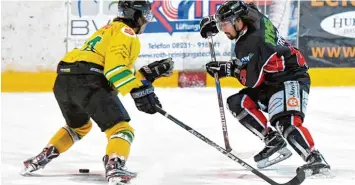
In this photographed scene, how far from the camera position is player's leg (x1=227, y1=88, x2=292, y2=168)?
4570 mm

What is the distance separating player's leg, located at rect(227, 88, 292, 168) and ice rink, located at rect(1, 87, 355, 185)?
0.08m

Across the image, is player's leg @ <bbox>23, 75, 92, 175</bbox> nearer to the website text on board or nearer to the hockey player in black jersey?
the hockey player in black jersey

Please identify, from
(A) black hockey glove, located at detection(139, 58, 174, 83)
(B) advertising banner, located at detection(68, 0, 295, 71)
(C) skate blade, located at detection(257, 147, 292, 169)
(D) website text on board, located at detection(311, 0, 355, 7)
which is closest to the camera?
(A) black hockey glove, located at detection(139, 58, 174, 83)

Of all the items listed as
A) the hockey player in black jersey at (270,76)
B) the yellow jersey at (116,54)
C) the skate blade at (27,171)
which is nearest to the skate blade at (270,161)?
the hockey player in black jersey at (270,76)

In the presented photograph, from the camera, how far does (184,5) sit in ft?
26.0

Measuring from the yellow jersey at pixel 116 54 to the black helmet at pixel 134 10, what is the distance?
0.21 ft

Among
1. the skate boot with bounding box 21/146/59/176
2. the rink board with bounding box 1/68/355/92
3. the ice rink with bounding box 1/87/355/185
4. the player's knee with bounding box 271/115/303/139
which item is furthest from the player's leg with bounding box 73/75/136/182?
the rink board with bounding box 1/68/355/92

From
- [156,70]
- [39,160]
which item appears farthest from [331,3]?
[39,160]

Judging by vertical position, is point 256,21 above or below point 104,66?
above

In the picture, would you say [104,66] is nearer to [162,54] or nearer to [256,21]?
[256,21]

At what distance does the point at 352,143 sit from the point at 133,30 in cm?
201

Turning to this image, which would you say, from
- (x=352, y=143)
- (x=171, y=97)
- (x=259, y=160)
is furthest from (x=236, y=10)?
(x=171, y=97)

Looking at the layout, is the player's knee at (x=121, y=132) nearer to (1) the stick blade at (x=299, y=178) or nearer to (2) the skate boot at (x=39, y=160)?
(2) the skate boot at (x=39, y=160)

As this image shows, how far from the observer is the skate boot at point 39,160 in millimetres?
4285
